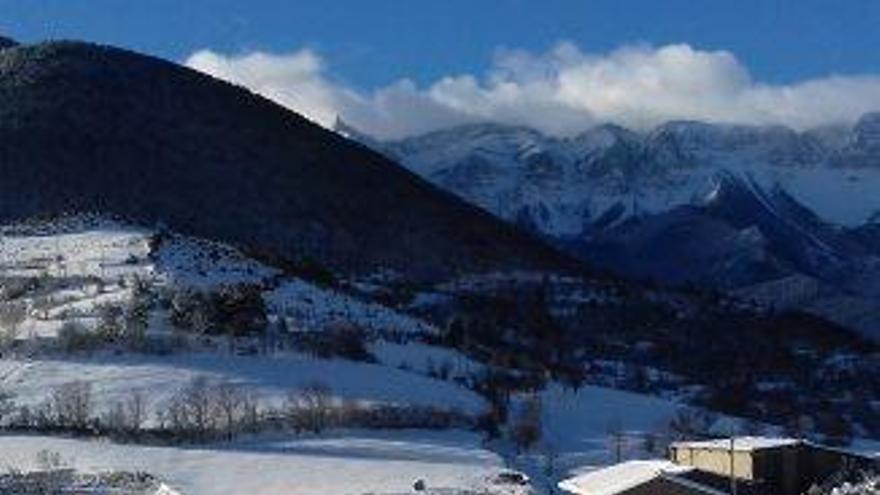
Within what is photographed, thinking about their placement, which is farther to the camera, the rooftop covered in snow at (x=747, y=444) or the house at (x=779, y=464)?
the rooftop covered in snow at (x=747, y=444)

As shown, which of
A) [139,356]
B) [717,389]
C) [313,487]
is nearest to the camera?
[313,487]

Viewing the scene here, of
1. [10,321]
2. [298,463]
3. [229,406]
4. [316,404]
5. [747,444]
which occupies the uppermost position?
[10,321]

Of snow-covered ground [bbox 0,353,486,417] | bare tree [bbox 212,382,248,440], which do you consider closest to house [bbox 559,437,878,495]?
bare tree [bbox 212,382,248,440]

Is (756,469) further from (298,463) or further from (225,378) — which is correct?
(225,378)

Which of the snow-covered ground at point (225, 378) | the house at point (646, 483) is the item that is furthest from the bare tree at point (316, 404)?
the house at point (646, 483)

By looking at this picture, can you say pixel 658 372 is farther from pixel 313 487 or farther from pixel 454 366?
pixel 313 487

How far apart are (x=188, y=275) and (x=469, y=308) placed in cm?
4063

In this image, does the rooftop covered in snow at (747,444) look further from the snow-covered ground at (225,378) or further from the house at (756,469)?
the snow-covered ground at (225,378)

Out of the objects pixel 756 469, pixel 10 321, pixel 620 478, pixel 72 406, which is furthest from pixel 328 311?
pixel 756 469

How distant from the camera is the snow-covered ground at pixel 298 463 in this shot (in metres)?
84.2

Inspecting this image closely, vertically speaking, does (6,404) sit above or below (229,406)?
below

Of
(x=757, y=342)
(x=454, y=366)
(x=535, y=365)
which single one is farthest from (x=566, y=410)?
(x=757, y=342)

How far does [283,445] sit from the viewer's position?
9788 centimetres

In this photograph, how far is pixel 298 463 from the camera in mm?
91188
